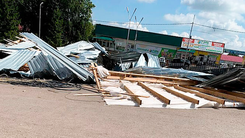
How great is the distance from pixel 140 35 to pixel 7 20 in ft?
80.2

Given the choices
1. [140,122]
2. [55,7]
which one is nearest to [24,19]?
[55,7]

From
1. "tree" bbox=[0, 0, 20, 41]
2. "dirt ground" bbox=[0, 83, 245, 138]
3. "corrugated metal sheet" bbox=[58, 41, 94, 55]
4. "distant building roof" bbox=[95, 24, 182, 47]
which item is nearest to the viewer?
"dirt ground" bbox=[0, 83, 245, 138]

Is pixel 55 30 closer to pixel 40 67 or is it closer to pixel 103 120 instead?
pixel 40 67

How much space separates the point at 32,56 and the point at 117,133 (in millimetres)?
7964

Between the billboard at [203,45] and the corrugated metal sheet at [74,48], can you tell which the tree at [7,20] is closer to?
the corrugated metal sheet at [74,48]

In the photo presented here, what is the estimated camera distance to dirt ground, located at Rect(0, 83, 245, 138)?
3.49m

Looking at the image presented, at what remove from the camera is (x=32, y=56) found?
383 inches

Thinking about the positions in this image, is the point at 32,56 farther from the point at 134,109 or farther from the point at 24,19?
the point at 24,19

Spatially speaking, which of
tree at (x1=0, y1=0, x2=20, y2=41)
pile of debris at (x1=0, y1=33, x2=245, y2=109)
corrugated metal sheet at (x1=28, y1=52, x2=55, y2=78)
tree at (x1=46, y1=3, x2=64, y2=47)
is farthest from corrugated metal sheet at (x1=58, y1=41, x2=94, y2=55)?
tree at (x1=46, y1=3, x2=64, y2=47)

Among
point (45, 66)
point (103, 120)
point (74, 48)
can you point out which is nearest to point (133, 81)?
point (45, 66)

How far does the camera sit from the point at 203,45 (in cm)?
3800

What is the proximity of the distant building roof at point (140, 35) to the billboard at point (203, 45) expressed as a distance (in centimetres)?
131

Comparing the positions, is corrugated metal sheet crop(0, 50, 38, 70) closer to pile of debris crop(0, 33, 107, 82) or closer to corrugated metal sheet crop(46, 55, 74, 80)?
pile of debris crop(0, 33, 107, 82)

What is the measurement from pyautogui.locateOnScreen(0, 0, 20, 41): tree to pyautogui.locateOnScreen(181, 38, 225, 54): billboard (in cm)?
3086
